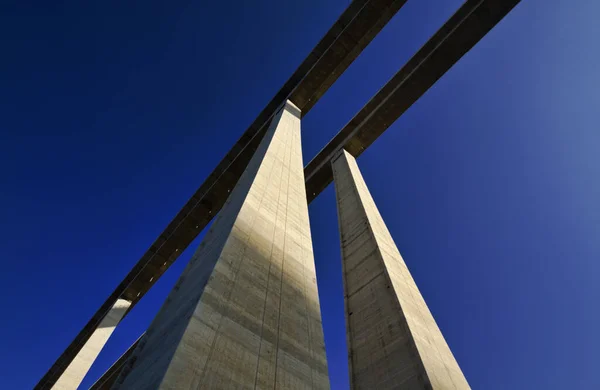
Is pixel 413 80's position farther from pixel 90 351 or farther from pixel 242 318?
pixel 90 351

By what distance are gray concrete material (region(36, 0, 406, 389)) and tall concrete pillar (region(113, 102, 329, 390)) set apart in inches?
387

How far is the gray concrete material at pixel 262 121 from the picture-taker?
43.4ft

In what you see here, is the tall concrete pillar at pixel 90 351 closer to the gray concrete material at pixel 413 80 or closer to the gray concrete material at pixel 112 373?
the gray concrete material at pixel 112 373

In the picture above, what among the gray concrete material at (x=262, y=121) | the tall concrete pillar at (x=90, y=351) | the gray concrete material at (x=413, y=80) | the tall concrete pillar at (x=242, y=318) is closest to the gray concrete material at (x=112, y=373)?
the tall concrete pillar at (x=90, y=351)

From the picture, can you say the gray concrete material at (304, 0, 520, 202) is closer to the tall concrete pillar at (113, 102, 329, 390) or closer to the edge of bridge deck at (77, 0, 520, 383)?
the edge of bridge deck at (77, 0, 520, 383)

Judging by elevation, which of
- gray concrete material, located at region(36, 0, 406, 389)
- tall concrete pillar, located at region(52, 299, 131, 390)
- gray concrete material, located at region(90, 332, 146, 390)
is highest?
gray concrete material, located at region(36, 0, 406, 389)

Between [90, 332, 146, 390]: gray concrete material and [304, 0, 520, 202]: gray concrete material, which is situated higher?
[304, 0, 520, 202]: gray concrete material

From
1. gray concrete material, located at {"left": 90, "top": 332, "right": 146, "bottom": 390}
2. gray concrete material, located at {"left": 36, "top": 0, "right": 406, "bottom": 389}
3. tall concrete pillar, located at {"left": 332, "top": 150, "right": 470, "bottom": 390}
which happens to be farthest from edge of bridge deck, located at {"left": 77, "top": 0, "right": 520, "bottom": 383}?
gray concrete material, located at {"left": 90, "top": 332, "right": 146, "bottom": 390}

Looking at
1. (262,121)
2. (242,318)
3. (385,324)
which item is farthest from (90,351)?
(242,318)

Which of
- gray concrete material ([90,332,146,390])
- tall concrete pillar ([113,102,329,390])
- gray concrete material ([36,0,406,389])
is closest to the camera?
tall concrete pillar ([113,102,329,390])

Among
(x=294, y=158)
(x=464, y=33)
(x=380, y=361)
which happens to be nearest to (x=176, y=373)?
(x=380, y=361)

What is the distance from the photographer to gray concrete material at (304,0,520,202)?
12.1 metres

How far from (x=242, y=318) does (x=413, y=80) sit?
503 inches

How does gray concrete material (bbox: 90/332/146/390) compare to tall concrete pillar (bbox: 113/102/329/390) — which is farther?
gray concrete material (bbox: 90/332/146/390)
